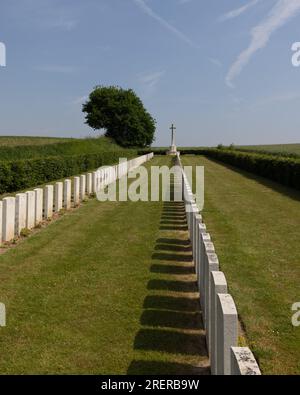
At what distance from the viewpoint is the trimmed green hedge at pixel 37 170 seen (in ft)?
57.4

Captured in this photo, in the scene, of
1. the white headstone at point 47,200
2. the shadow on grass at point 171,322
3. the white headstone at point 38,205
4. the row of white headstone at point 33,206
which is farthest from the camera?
the white headstone at point 47,200

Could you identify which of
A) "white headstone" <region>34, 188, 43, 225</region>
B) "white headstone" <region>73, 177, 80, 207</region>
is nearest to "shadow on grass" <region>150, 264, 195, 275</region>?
"white headstone" <region>34, 188, 43, 225</region>

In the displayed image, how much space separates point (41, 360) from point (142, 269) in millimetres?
3047

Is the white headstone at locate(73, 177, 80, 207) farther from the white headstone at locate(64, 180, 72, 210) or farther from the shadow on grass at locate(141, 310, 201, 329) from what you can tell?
the shadow on grass at locate(141, 310, 201, 329)

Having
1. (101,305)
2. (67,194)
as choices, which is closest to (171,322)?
(101,305)

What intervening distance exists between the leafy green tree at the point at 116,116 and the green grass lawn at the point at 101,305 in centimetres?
7055

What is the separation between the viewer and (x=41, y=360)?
14.0 feet

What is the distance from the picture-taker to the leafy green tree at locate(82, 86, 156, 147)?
79.1 metres

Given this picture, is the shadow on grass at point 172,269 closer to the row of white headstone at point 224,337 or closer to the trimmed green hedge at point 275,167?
the row of white headstone at point 224,337

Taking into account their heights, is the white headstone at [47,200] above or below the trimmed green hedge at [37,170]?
below

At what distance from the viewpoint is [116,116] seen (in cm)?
7875

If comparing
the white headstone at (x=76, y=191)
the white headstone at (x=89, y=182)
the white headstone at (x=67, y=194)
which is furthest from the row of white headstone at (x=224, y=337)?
the white headstone at (x=89, y=182)

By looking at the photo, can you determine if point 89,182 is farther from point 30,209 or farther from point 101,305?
point 101,305

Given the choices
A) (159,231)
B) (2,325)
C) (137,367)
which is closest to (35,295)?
→ (2,325)
